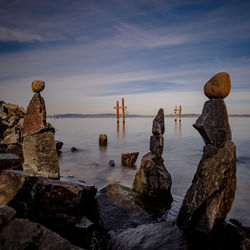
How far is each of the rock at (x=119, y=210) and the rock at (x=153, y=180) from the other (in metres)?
0.59

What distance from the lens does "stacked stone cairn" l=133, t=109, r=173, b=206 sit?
718 cm

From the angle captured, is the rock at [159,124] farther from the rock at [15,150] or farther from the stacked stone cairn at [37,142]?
the rock at [15,150]

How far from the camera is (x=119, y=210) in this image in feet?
19.1

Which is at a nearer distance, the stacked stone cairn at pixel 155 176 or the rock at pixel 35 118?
the rock at pixel 35 118

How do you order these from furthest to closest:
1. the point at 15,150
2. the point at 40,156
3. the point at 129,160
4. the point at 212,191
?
the point at 129,160
the point at 15,150
the point at 40,156
the point at 212,191

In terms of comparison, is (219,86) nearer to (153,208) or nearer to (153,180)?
(153,208)

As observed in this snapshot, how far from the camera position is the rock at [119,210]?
527cm

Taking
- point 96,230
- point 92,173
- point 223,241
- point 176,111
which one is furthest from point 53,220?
point 176,111

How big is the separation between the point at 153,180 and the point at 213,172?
3.18 metres

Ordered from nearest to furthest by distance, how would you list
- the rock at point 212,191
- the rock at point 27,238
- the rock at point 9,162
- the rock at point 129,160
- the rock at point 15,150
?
the rock at point 27,238 → the rock at point 212,191 → the rock at point 9,162 → the rock at point 15,150 → the rock at point 129,160

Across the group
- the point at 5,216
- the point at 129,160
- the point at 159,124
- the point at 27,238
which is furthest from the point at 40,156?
the point at 129,160

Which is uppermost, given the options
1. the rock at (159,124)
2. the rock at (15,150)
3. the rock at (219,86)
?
the rock at (219,86)

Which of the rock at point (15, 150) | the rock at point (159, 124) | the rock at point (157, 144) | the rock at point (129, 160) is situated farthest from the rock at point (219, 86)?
the rock at point (15, 150)

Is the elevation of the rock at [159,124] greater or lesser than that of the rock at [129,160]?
greater
